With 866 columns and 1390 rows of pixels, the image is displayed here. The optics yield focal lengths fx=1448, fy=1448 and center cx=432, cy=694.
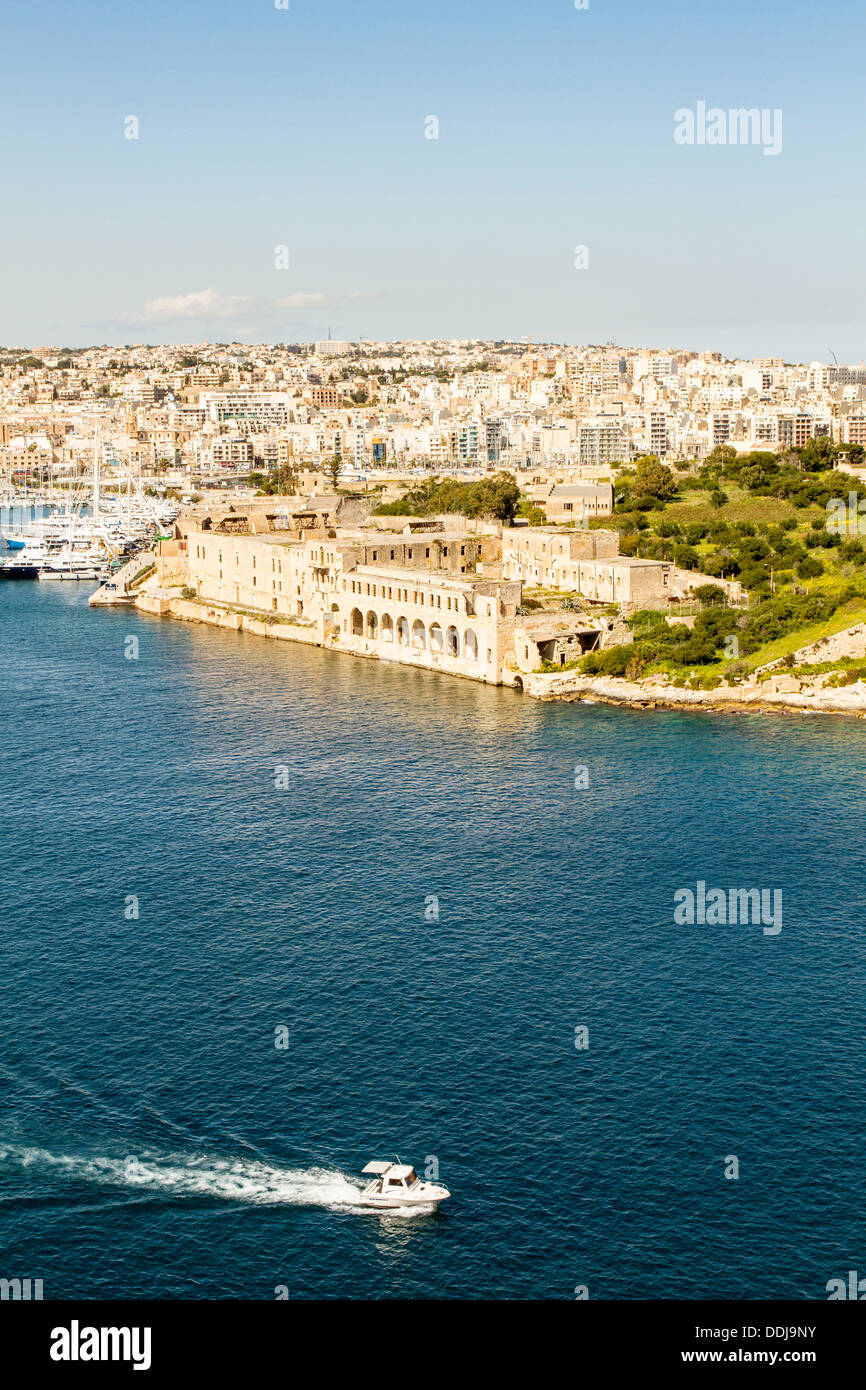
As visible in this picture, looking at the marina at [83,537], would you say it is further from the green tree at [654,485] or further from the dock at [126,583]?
the green tree at [654,485]

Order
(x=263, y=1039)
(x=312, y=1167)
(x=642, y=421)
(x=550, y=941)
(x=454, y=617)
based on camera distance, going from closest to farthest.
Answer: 1. (x=312, y=1167)
2. (x=263, y=1039)
3. (x=550, y=941)
4. (x=454, y=617)
5. (x=642, y=421)

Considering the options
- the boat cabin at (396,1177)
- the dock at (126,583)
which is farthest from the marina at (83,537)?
the boat cabin at (396,1177)

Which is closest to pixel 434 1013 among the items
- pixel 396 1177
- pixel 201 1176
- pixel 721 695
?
pixel 396 1177

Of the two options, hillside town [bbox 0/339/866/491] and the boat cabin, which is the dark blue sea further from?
hillside town [bbox 0/339/866/491]

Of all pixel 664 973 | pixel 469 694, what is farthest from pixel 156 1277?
pixel 469 694
